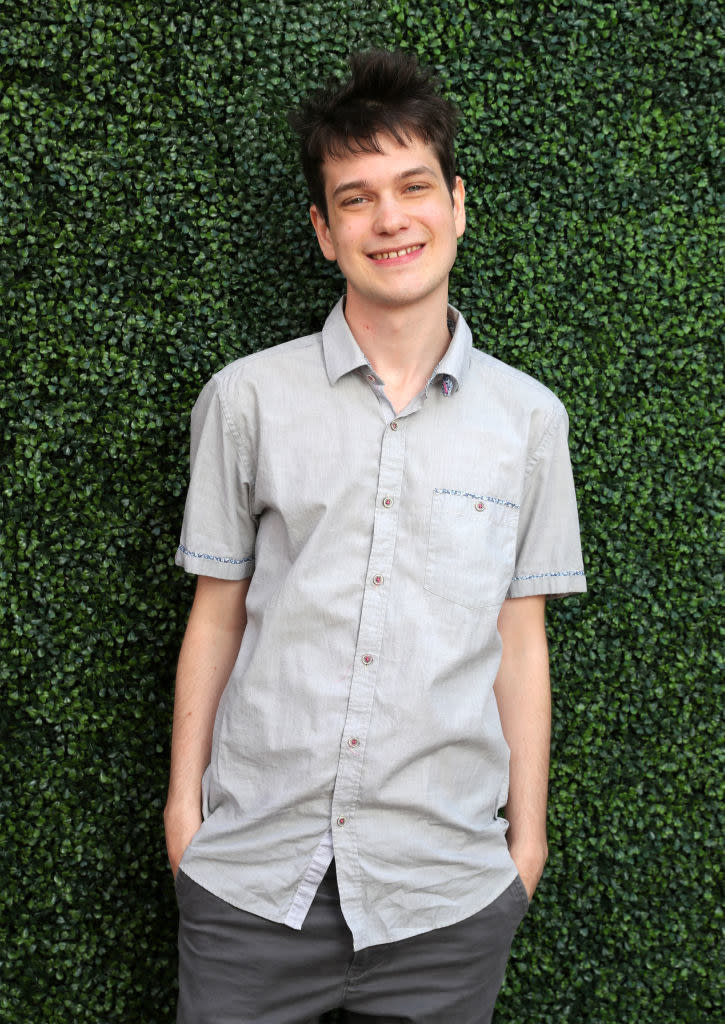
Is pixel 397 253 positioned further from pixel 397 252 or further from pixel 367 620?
pixel 367 620

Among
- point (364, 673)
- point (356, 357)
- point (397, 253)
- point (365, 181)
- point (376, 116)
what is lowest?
point (364, 673)

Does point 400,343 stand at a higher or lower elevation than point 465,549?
higher

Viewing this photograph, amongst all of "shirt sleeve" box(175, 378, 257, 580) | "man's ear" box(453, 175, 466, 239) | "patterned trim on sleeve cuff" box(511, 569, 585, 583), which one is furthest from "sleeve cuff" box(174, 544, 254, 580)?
"man's ear" box(453, 175, 466, 239)

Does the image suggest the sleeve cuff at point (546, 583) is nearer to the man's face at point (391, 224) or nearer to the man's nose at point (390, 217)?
the man's face at point (391, 224)

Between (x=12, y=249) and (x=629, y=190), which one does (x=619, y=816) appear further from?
(x=12, y=249)

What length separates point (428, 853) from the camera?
1804 millimetres

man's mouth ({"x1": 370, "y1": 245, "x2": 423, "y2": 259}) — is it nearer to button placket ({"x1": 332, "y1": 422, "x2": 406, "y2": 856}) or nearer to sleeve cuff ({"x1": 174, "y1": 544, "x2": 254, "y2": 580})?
button placket ({"x1": 332, "y1": 422, "x2": 406, "y2": 856})

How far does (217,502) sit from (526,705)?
0.77 m

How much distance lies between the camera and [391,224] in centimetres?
181

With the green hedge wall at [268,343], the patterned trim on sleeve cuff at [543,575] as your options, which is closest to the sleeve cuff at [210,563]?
the green hedge wall at [268,343]

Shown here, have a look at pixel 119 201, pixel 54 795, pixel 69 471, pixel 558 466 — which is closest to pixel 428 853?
pixel 558 466

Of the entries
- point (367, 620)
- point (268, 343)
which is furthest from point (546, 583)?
point (268, 343)

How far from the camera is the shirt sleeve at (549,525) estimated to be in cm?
197

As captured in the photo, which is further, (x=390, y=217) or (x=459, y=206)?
(x=459, y=206)
